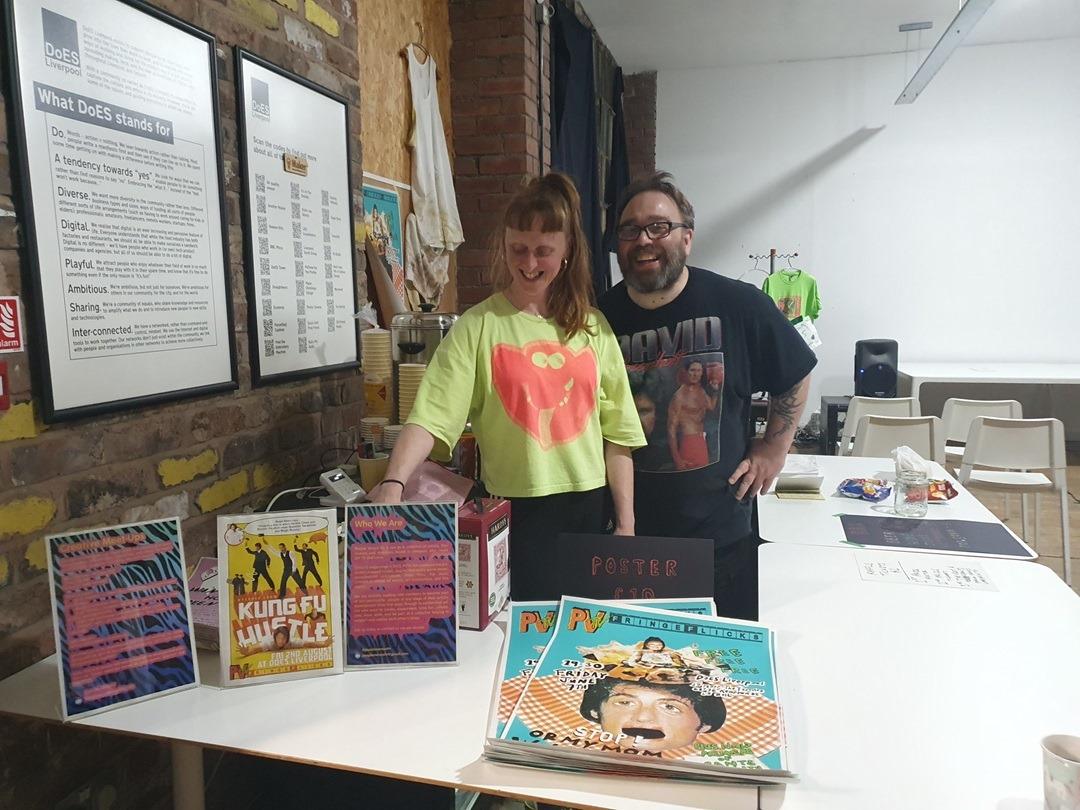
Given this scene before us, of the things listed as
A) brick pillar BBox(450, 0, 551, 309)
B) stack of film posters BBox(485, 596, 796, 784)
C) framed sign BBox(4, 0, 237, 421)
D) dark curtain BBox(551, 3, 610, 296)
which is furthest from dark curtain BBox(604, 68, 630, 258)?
stack of film posters BBox(485, 596, 796, 784)

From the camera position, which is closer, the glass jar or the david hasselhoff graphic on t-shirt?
the david hasselhoff graphic on t-shirt

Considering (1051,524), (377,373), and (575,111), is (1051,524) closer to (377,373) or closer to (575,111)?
(575,111)

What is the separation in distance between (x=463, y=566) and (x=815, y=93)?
625 cm

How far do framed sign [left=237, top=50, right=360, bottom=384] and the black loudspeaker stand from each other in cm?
485

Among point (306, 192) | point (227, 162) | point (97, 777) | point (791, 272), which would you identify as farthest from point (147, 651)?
point (791, 272)

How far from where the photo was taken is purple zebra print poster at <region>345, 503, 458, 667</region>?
1.16m

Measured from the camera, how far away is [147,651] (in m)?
1.08

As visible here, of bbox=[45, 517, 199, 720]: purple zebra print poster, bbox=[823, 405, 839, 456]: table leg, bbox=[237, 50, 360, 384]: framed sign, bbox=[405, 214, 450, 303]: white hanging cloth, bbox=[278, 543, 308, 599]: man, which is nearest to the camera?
bbox=[45, 517, 199, 720]: purple zebra print poster

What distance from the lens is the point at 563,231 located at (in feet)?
5.02

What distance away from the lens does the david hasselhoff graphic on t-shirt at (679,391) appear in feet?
6.07

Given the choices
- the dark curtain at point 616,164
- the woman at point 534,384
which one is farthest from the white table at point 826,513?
the dark curtain at point 616,164

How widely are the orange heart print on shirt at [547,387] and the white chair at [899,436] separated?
195 centimetres

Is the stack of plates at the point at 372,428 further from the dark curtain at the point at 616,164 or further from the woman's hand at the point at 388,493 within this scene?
the dark curtain at the point at 616,164

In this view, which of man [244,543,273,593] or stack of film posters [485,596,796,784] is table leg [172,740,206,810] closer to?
man [244,543,273,593]
